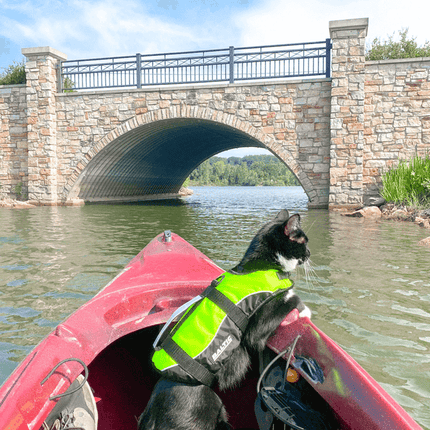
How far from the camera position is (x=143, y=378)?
212 centimetres

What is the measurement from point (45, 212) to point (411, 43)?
42.8 ft

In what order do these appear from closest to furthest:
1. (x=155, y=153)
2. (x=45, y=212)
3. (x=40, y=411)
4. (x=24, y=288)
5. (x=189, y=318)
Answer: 1. (x=40, y=411)
2. (x=189, y=318)
3. (x=24, y=288)
4. (x=45, y=212)
5. (x=155, y=153)

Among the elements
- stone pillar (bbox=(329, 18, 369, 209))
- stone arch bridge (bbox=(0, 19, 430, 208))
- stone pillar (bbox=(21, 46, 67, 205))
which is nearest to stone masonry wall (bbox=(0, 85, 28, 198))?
stone arch bridge (bbox=(0, 19, 430, 208))

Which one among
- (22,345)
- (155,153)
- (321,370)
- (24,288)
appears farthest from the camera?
(155,153)

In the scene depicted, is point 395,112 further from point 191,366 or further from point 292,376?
point 191,366

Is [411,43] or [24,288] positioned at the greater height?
[411,43]

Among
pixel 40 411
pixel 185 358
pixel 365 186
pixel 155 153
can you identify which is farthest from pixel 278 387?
pixel 155 153

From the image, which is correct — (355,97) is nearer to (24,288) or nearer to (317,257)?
(317,257)

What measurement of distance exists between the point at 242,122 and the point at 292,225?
10952mm

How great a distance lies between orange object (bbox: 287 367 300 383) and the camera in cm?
157

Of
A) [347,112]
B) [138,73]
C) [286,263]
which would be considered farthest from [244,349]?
[138,73]

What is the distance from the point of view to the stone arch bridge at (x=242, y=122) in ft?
37.0

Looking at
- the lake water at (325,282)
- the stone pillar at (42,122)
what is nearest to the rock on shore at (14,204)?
the stone pillar at (42,122)

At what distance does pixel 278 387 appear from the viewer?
5.12ft
